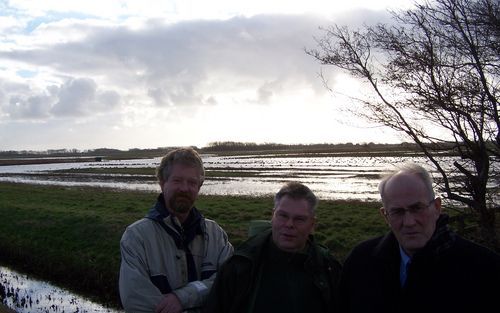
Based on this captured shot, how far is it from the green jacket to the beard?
0.57 m

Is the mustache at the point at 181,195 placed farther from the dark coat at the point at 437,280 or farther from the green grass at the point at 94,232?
the green grass at the point at 94,232

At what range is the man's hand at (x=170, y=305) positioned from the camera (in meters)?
3.15

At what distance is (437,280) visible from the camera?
2561 mm

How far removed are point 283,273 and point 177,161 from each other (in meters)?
1.18

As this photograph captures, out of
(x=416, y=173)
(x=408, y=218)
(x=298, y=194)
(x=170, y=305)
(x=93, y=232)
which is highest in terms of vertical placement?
(x=416, y=173)

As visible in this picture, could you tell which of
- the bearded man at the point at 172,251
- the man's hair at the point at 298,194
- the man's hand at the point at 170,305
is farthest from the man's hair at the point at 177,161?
the man's hand at the point at 170,305

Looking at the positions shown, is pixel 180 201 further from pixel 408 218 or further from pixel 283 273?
pixel 408 218

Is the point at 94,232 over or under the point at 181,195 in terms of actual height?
under

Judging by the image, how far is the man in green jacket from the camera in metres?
3.01

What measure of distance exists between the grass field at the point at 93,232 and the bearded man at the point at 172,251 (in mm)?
7486

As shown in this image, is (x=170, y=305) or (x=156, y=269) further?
(x=156, y=269)

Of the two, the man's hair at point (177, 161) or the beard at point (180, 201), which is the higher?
the man's hair at point (177, 161)

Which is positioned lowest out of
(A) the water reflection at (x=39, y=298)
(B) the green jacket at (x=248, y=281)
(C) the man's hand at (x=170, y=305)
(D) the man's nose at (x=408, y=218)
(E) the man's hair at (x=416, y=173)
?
(A) the water reflection at (x=39, y=298)

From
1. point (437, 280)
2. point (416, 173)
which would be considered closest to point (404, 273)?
point (437, 280)
